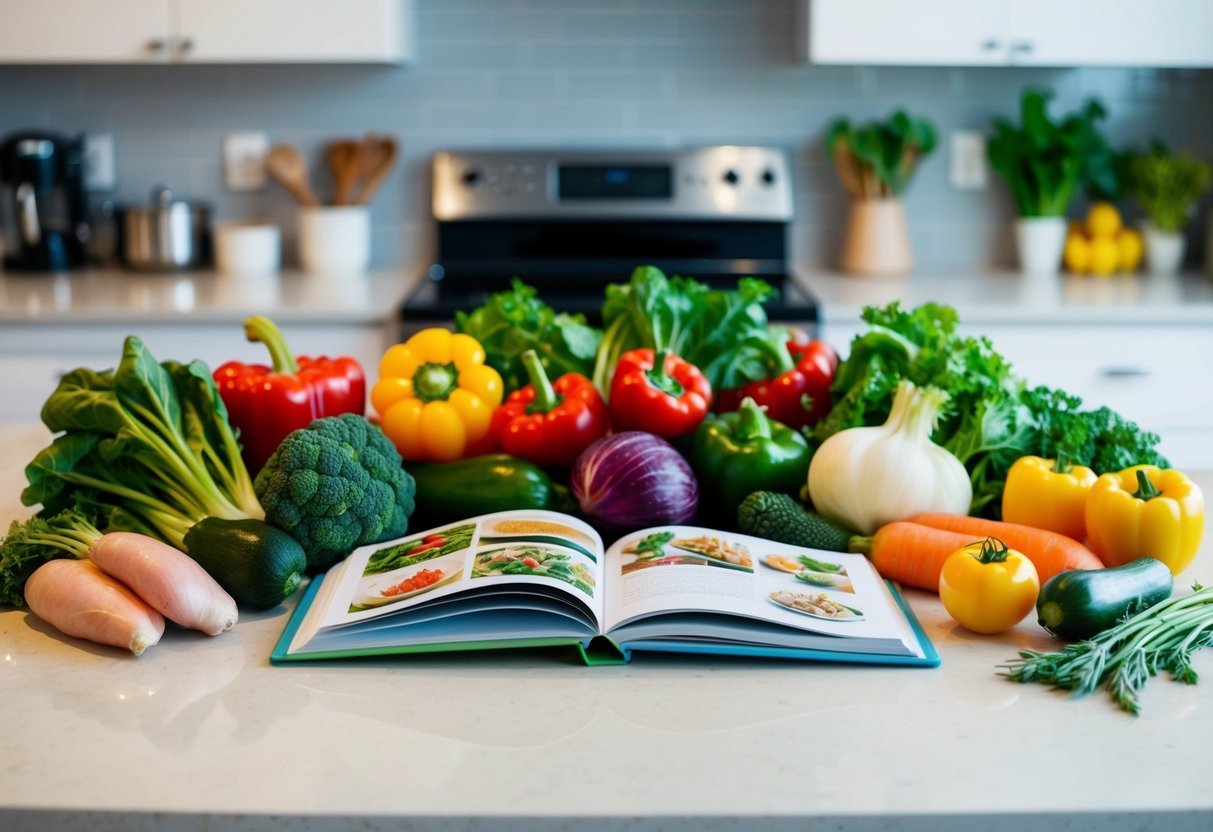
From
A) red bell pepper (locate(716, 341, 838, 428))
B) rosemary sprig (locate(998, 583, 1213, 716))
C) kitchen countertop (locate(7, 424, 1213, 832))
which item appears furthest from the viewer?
red bell pepper (locate(716, 341, 838, 428))

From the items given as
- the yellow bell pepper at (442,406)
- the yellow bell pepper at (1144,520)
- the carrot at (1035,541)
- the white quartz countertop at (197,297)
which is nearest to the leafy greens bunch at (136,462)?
the yellow bell pepper at (442,406)

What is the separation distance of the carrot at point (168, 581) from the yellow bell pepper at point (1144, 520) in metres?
0.85

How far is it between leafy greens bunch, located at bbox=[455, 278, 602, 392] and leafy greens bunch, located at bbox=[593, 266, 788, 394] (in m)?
0.03

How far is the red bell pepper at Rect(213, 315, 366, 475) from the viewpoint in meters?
1.58

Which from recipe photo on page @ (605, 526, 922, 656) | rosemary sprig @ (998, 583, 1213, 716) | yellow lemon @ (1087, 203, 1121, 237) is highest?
yellow lemon @ (1087, 203, 1121, 237)

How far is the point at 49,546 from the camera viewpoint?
4.20 ft

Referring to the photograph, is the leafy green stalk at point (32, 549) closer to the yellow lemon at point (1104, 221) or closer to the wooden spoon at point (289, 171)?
the wooden spoon at point (289, 171)

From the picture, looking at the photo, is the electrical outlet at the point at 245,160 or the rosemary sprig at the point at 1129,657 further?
the electrical outlet at the point at 245,160

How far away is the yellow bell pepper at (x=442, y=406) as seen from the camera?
160 centimetres

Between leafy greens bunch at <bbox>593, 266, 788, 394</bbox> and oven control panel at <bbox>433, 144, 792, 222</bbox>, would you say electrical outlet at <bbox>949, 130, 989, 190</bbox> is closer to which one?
oven control panel at <bbox>433, 144, 792, 222</bbox>

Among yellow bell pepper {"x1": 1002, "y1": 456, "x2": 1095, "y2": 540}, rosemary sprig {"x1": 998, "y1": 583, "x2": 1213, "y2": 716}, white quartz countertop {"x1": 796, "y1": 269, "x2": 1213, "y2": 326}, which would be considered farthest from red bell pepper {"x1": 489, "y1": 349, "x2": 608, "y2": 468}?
white quartz countertop {"x1": 796, "y1": 269, "x2": 1213, "y2": 326}

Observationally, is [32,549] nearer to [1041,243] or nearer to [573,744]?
[573,744]

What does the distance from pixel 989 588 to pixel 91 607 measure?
806 mm

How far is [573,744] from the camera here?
1006mm
